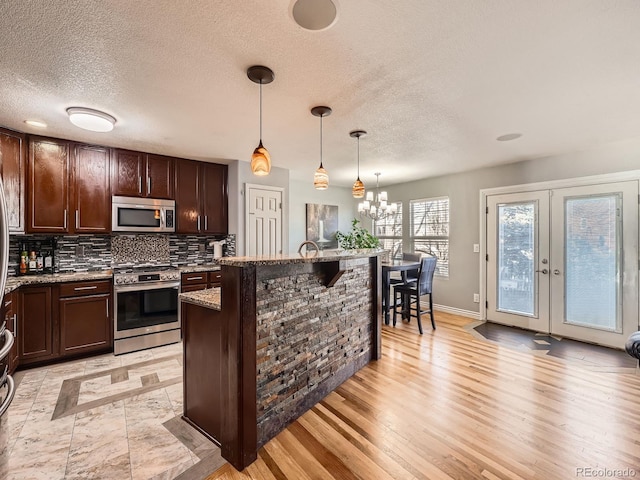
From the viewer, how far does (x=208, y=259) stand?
182 inches

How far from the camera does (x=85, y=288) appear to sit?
3225 millimetres

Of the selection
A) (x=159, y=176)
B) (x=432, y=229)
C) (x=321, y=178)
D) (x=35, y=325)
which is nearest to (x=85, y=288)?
(x=35, y=325)

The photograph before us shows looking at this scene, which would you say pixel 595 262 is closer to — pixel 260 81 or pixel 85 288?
pixel 260 81

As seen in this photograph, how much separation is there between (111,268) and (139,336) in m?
1.02

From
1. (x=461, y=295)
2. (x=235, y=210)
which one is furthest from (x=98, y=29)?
(x=461, y=295)

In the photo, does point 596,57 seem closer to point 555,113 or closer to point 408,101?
point 555,113

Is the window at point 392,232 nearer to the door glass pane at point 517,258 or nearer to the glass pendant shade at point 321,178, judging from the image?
the door glass pane at point 517,258

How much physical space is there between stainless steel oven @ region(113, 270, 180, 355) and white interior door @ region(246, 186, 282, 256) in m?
1.16

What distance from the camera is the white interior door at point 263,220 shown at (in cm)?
434

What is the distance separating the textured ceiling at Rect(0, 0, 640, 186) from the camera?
150 cm

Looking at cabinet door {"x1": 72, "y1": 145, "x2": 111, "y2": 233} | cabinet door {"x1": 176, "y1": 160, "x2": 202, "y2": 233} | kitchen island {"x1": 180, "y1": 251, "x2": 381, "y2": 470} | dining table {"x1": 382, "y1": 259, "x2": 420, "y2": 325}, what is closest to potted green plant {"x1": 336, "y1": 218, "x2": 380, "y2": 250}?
dining table {"x1": 382, "y1": 259, "x2": 420, "y2": 325}

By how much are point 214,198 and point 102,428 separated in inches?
119

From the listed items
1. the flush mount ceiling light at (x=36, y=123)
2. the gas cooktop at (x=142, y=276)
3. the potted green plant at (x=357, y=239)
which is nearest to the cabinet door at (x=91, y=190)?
the flush mount ceiling light at (x=36, y=123)

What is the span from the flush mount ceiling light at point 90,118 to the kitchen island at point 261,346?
1.85 metres
